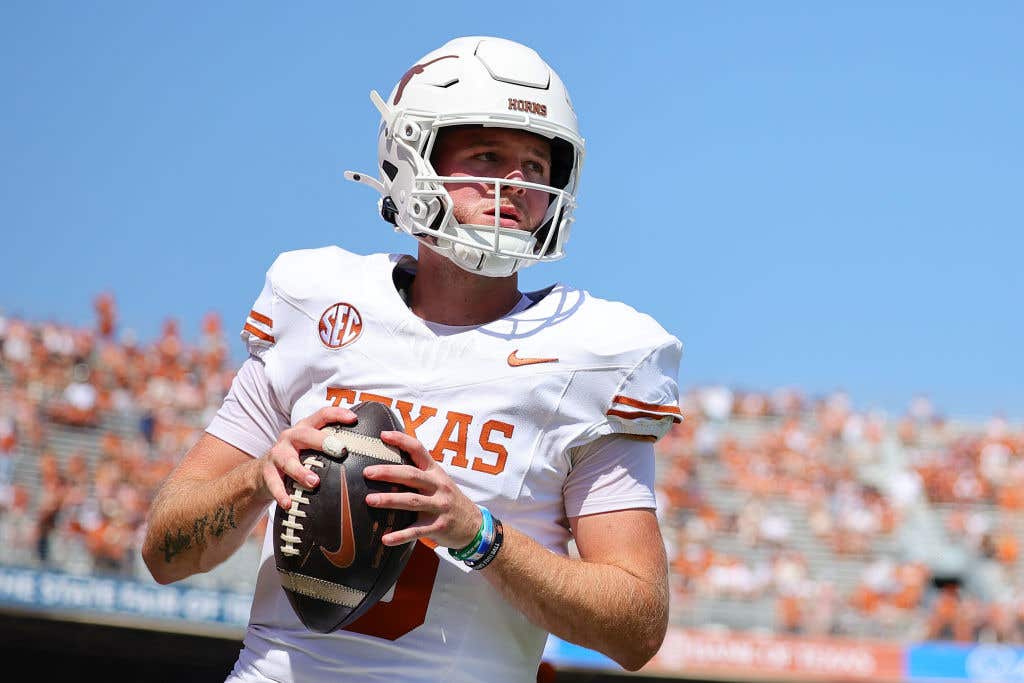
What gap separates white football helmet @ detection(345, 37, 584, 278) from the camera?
2.35 m

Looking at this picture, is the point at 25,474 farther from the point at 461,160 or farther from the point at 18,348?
the point at 461,160

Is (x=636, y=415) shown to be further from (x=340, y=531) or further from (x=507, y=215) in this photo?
(x=340, y=531)

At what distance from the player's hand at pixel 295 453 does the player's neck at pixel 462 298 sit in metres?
0.44

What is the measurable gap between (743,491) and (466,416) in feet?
39.2

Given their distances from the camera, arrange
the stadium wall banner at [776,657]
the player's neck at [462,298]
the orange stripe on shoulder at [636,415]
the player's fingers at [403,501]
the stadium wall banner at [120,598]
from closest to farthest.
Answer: the player's fingers at [403,501] → the orange stripe on shoulder at [636,415] → the player's neck at [462,298] → the stadium wall banner at [120,598] → the stadium wall banner at [776,657]

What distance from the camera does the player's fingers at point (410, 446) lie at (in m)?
1.96

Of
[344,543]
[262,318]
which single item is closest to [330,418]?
[344,543]

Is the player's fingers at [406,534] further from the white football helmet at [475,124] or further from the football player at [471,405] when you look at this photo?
the white football helmet at [475,124]

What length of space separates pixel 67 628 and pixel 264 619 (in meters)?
8.88

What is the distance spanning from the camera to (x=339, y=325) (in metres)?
2.37

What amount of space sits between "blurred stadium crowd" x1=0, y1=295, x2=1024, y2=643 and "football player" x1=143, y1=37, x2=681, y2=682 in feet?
27.5

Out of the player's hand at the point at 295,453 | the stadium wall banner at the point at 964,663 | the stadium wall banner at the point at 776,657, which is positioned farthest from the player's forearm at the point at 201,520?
the stadium wall banner at the point at 964,663

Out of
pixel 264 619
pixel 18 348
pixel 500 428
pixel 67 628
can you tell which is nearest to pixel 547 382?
pixel 500 428

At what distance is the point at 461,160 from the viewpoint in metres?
2.44
